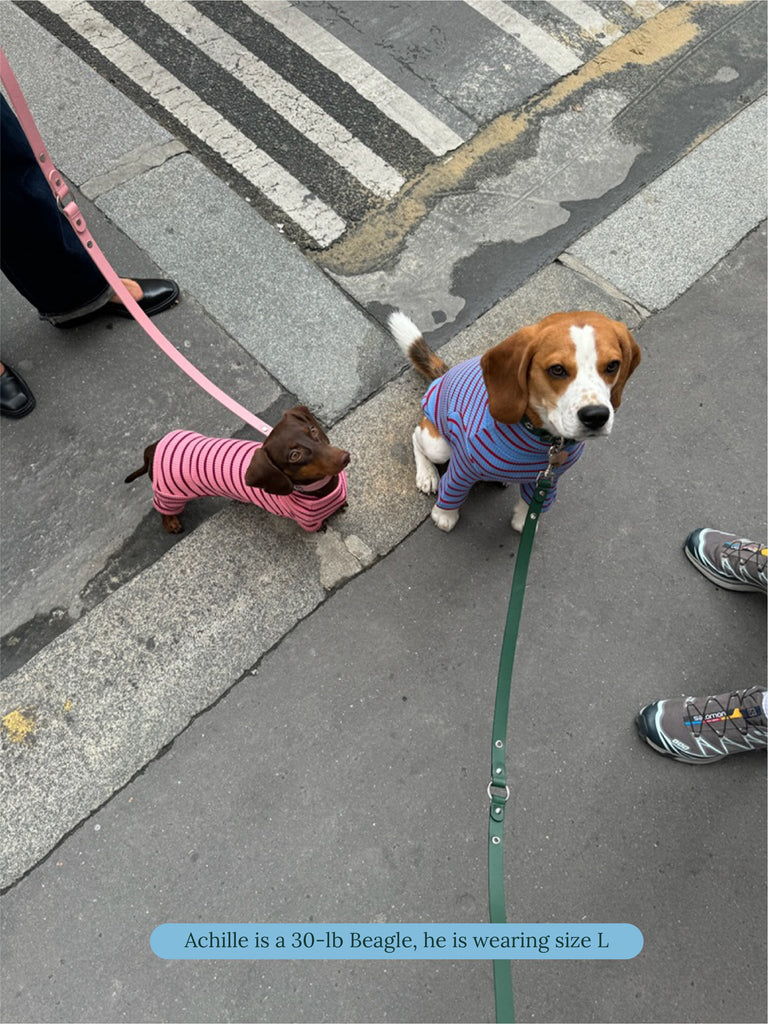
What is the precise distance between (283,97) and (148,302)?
6.48 ft

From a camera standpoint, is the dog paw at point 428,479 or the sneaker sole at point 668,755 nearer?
the sneaker sole at point 668,755

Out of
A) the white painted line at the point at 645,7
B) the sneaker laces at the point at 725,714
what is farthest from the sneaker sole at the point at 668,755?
the white painted line at the point at 645,7

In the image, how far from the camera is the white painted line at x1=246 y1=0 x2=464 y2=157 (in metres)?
4.82

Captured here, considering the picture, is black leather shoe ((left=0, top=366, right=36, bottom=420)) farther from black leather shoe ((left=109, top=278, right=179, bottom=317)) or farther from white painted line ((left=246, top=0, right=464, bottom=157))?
white painted line ((left=246, top=0, right=464, bottom=157))

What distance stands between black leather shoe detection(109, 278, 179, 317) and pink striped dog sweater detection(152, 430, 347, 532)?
1.19m

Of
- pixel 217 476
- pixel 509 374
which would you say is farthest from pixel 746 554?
pixel 217 476

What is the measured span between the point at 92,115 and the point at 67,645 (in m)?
3.40

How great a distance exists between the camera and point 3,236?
330 centimetres

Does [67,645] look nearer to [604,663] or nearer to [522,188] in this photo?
[604,663]

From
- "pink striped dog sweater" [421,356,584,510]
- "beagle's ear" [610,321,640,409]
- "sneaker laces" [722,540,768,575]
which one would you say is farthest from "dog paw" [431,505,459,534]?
"sneaker laces" [722,540,768,575]

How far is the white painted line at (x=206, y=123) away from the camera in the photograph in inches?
174

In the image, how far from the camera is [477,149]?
187 inches

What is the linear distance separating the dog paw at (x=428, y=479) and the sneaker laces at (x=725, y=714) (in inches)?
58.1

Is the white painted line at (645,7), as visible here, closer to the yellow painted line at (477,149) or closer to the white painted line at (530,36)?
the yellow painted line at (477,149)
